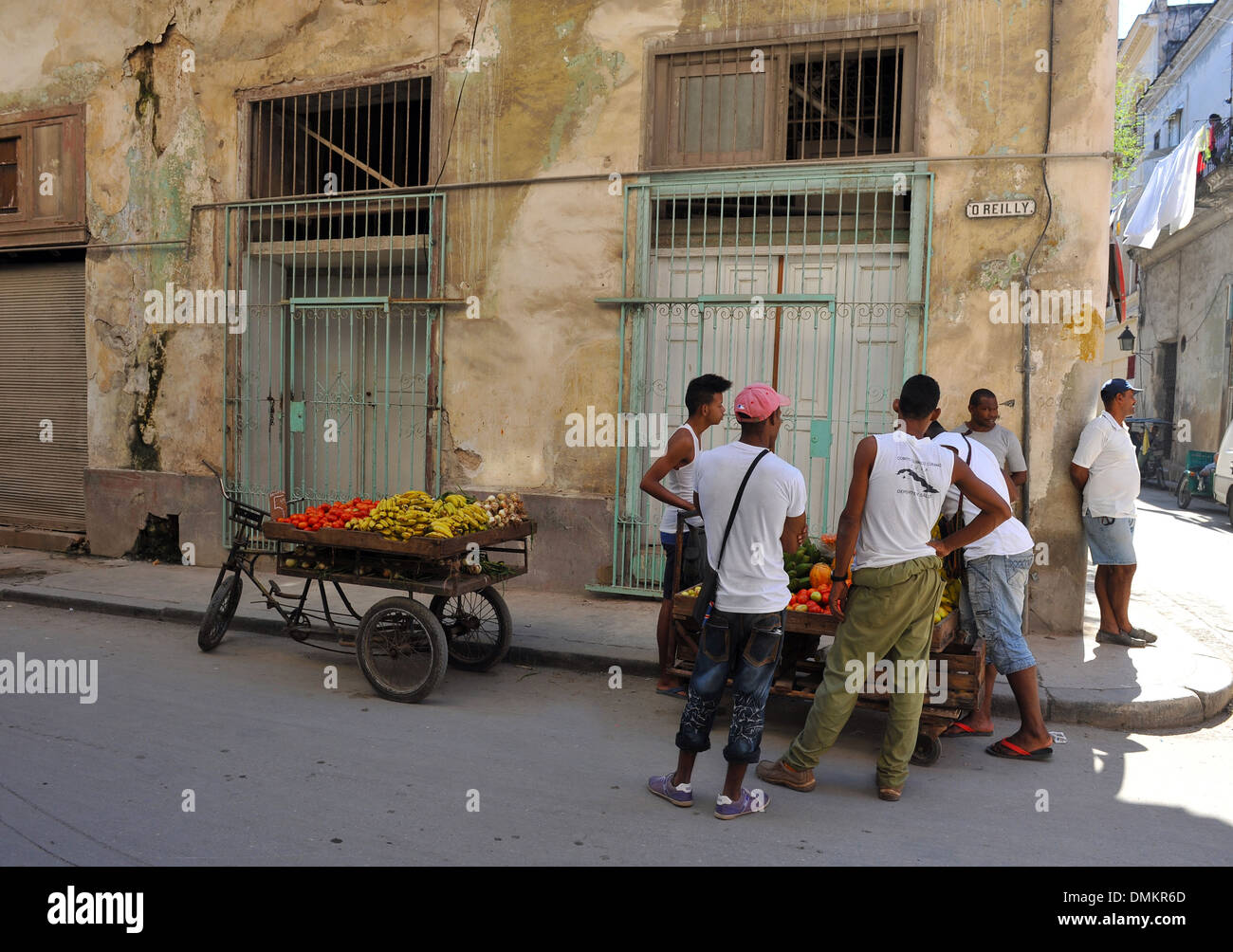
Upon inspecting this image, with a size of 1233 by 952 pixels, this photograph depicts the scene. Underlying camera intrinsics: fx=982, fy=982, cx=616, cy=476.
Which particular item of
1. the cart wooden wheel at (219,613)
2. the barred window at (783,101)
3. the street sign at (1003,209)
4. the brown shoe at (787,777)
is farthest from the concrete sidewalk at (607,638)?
the barred window at (783,101)

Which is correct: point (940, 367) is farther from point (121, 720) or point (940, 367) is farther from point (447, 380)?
point (121, 720)

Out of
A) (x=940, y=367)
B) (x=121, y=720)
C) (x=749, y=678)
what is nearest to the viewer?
(x=749, y=678)

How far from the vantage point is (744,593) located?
14.1ft

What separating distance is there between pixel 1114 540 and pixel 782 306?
3.22m

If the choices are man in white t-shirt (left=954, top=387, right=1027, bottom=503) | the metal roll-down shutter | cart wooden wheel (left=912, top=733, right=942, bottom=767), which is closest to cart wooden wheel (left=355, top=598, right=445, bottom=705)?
cart wooden wheel (left=912, top=733, right=942, bottom=767)

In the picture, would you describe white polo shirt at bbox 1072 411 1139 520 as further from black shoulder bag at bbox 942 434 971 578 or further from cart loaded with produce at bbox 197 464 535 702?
cart loaded with produce at bbox 197 464 535 702

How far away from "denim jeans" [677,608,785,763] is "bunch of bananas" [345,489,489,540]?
2.26 metres

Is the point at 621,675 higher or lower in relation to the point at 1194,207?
lower

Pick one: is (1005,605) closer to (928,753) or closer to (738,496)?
(928,753)

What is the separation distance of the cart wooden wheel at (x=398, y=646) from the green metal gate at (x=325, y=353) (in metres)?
3.82

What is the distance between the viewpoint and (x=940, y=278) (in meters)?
7.94

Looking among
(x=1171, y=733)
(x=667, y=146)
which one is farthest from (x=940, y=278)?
(x=1171, y=733)

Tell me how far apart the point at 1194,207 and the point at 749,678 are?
914 inches

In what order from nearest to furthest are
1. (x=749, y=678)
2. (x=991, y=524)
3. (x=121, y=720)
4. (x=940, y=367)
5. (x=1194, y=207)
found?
(x=749, y=678), (x=991, y=524), (x=121, y=720), (x=940, y=367), (x=1194, y=207)
